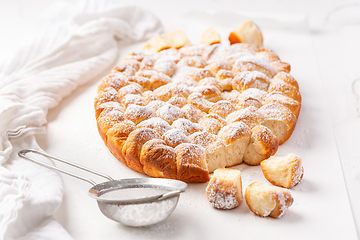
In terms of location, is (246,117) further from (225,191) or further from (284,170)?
(225,191)

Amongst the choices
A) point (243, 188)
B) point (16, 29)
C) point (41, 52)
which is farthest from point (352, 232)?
point (16, 29)

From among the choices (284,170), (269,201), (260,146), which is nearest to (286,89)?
(260,146)

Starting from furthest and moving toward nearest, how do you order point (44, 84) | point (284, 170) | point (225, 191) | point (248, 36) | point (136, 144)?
point (248, 36) < point (44, 84) < point (136, 144) < point (284, 170) < point (225, 191)

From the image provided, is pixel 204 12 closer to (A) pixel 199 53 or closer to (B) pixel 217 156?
(A) pixel 199 53

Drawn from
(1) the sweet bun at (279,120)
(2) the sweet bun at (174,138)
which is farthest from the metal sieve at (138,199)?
(1) the sweet bun at (279,120)

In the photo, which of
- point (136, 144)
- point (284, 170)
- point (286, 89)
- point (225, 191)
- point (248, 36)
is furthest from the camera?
point (248, 36)

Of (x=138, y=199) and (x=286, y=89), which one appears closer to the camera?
(x=138, y=199)

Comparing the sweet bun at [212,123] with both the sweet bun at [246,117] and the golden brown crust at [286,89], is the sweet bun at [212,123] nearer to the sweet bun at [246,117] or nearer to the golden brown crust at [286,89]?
the sweet bun at [246,117]
